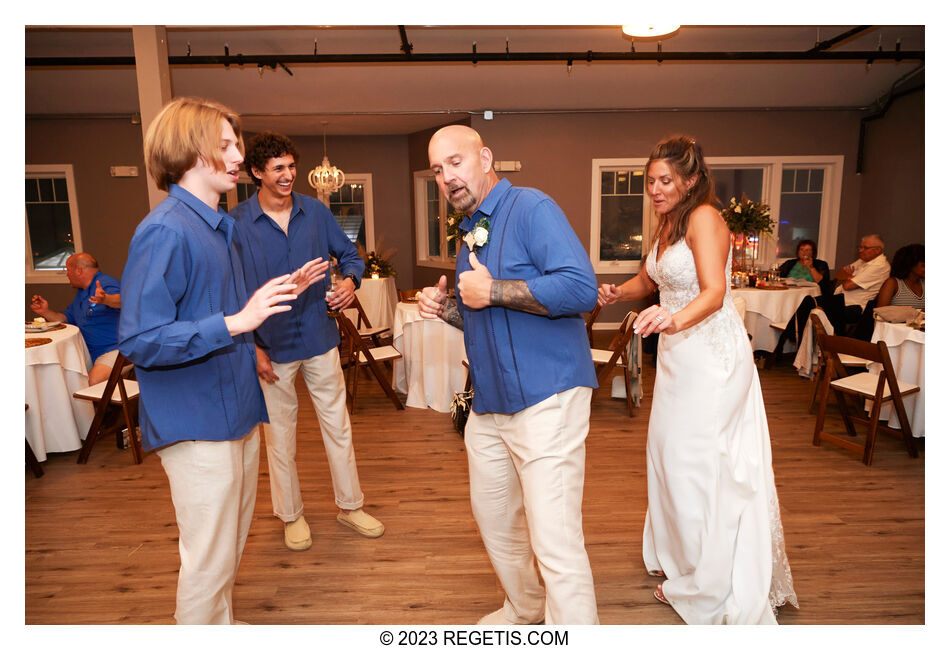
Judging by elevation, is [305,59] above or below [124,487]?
above

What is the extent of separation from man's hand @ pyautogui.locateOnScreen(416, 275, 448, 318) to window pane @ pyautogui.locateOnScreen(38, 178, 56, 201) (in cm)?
932

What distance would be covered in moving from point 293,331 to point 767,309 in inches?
203

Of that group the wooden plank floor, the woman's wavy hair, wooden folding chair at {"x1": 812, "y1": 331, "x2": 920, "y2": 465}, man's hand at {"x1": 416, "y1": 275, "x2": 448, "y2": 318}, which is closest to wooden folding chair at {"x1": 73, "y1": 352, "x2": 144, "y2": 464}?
the wooden plank floor

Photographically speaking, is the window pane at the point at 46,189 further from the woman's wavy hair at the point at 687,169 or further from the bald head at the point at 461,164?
the woman's wavy hair at the point at 687,169

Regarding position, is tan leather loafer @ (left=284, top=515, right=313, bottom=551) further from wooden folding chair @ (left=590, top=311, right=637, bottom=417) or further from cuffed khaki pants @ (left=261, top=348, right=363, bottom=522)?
wooden folding chair @ (left=590, top=311, right=637, bottom=417)

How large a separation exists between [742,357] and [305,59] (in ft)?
20.5

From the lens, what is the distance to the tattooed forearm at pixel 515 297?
66.1 inches

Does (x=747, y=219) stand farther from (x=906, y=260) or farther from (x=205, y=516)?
(x=205, y=516)

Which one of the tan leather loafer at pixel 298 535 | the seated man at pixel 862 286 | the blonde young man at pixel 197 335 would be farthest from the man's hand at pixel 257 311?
the seated man at pixel 862 286

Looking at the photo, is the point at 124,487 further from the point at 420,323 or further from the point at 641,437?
the point at 641,437

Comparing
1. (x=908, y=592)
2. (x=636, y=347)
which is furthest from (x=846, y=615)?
(x=636, y=347)

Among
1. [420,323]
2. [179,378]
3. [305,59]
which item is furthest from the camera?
[305,59]

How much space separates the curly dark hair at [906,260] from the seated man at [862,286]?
40.7 inches

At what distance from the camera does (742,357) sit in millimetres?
2197
